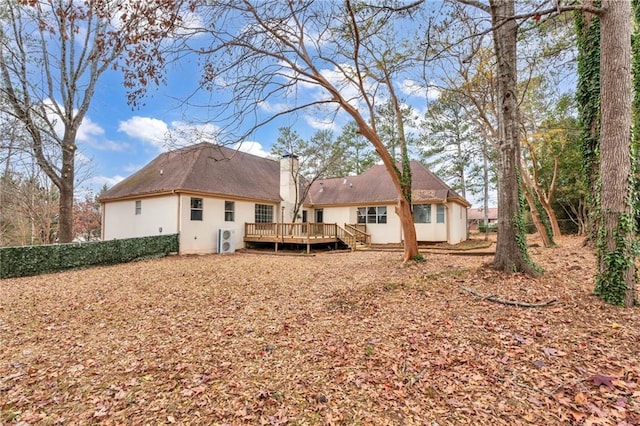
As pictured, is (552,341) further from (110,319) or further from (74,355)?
(110,319)

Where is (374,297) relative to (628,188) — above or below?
below

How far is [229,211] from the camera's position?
14555 millimetres

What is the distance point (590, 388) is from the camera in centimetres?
259

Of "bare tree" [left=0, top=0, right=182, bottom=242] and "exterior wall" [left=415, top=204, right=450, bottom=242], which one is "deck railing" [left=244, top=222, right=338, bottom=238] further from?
"bare tree" [left=0, top=0, right=182, bottom=242]

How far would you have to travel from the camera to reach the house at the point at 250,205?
43.1 ft

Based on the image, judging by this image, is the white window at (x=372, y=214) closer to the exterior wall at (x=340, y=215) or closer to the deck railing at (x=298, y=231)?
the exterior wall at (x=340, y=215)

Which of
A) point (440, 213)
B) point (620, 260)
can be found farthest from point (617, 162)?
point (440, 213)

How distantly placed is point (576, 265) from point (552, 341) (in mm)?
5082

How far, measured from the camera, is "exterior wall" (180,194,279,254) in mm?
12789

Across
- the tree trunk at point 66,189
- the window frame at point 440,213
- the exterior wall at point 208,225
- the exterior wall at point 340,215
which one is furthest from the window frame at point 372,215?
the tree trunk at point 66,189

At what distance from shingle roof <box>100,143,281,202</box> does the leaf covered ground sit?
7856 millimetres

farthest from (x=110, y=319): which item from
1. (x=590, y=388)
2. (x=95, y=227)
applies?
(x=95, y=227)

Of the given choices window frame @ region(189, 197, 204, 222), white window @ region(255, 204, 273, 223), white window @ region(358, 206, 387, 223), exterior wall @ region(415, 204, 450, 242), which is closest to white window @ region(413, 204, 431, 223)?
exterior wall @ region(415, 204, 450, 242)

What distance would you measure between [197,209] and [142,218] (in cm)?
291
